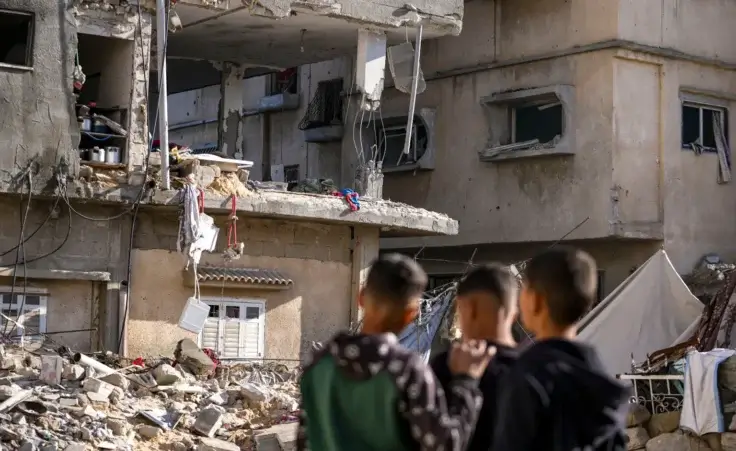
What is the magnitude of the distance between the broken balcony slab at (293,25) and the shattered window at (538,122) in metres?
2.44

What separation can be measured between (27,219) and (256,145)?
8.76 metres

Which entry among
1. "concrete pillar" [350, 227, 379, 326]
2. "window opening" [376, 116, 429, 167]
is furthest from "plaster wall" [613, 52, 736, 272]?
"concrete pillar" [350, 227, 379, 326]

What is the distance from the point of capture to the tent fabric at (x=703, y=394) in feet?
45.3

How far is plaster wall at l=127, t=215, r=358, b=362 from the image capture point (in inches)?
651

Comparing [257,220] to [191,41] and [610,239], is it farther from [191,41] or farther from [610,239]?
[610,239]

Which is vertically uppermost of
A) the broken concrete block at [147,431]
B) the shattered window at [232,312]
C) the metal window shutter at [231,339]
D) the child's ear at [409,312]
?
the child's ear at [409,312]

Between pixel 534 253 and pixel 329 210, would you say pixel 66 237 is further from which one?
pixel 534 253

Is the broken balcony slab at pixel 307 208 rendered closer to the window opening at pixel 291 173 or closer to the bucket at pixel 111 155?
the bucket at pixel 111 155

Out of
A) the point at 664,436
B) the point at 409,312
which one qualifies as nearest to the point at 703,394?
the point at 664,436

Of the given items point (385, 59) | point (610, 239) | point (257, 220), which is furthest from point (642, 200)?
point (257, 220)

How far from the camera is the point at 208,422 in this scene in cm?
1378

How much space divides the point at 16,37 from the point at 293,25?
377cm

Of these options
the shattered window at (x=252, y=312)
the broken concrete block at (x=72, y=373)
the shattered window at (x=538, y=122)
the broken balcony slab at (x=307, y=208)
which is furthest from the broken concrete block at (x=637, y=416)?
the shattered window at (x=538, y=122)

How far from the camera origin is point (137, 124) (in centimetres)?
1616
